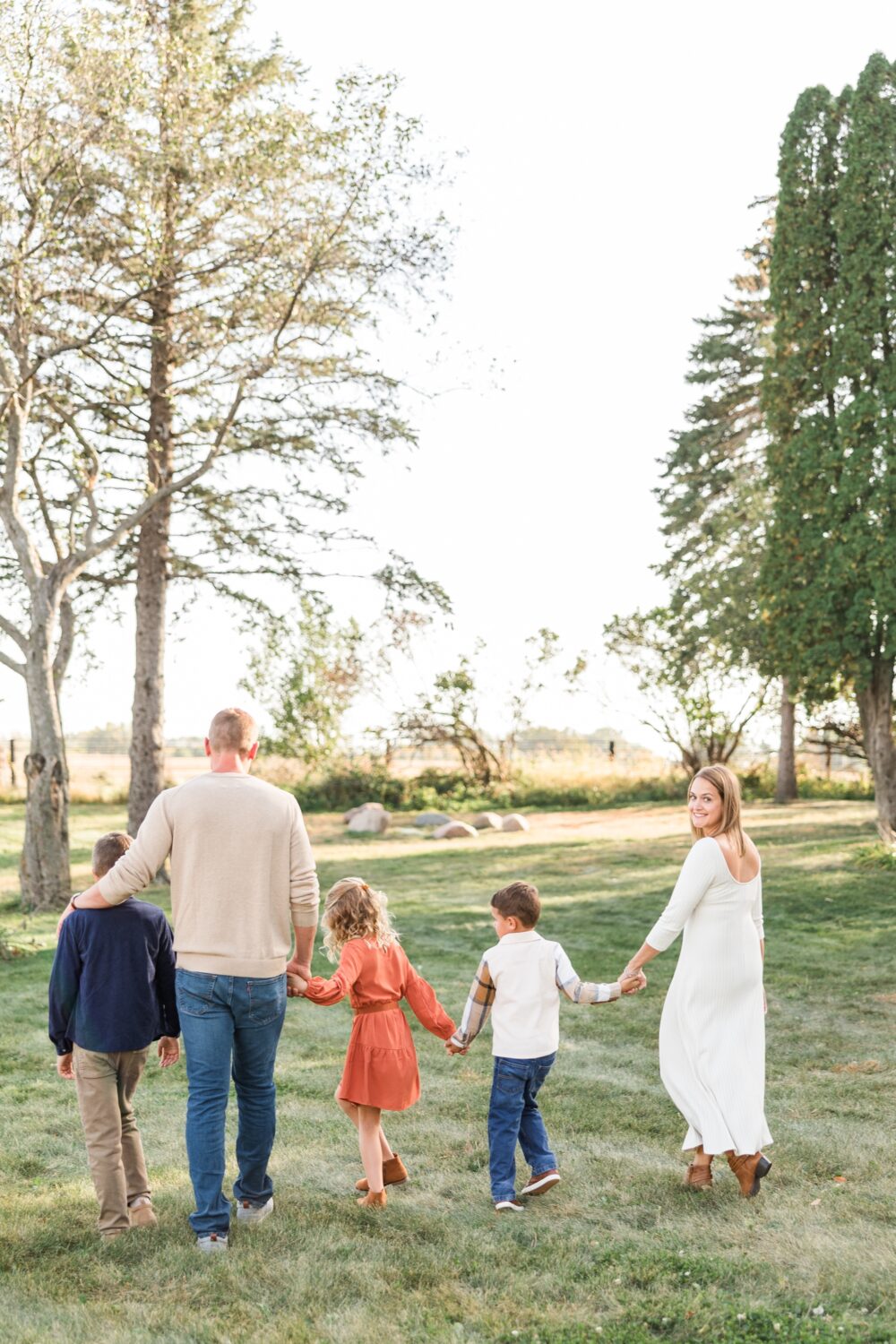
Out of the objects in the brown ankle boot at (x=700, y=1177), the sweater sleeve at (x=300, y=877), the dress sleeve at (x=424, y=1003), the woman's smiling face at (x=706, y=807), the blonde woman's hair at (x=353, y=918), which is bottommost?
the brown ankle boot at (x=700, y=1177)

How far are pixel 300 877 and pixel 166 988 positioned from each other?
2.39ft

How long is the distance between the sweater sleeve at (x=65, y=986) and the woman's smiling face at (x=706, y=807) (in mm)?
2467

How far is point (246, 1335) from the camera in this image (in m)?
3.71

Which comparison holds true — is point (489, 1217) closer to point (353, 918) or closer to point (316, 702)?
point (353, 918)

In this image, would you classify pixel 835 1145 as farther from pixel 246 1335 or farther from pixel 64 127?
pixel 64 127

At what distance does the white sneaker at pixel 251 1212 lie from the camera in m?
4.66

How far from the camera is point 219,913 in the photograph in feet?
14.4

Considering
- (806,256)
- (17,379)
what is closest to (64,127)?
(17,379)

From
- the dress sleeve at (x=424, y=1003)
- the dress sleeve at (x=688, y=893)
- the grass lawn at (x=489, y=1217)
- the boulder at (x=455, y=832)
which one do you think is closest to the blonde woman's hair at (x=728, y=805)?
the dress sleeve at (x=688, y=893)

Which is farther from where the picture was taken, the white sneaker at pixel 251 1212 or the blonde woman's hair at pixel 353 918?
the blonde woman's hair at pixel 353 918

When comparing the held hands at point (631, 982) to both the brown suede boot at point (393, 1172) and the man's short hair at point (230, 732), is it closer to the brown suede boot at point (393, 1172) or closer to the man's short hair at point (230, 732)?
the brown suede boot at point (393, 1172)

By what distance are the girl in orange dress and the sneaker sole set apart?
1.93 ft

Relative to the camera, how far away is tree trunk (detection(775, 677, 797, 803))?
2647 cm

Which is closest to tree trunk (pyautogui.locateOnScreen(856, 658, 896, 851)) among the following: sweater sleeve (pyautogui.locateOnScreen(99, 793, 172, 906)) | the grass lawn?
the grass lawn
